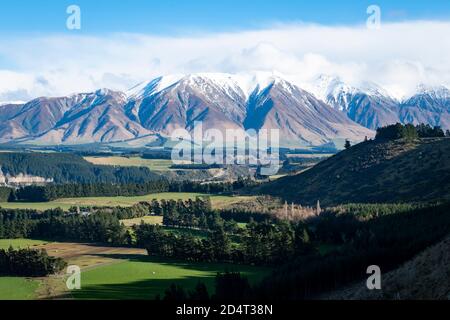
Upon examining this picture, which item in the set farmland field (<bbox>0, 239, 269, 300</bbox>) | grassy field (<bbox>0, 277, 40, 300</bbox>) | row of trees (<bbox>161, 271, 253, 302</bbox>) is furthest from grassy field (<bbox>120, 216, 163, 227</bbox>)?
row of trees (<bbox>161, 271, 253, 302</bbox>)

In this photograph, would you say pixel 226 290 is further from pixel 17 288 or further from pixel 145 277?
pixel 17 288

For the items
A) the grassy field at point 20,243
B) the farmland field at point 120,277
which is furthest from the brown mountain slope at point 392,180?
the grassy field at point 20,243

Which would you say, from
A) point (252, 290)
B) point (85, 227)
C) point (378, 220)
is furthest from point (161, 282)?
point (85, 227)

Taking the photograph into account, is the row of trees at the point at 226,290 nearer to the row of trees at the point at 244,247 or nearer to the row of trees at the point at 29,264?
the row of trees at the point at 244,247

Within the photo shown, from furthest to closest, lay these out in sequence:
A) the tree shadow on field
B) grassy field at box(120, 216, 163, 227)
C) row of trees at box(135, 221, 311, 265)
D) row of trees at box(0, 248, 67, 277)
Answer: grassy field at box(120, 216, 163, 227) → row of trees at box(135, 221, 311, 265) → row of trees at box(0, 248, 67, 277) → the tree shadow on field

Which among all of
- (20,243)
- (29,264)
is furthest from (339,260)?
(20,243)

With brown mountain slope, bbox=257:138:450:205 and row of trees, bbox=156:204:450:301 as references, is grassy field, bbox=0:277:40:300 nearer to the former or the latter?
row of trees, bbox=156:204:450:301
